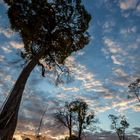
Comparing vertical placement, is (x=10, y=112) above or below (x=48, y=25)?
below

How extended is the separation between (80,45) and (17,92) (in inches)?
335

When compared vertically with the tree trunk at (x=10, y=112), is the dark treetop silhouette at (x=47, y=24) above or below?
above

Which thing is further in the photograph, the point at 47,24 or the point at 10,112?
the point at 47,24

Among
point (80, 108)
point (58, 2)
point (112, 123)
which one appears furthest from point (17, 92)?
point (112, 123)

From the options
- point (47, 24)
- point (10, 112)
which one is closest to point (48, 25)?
point (47, 24)

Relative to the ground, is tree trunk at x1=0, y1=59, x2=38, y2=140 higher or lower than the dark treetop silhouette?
lower

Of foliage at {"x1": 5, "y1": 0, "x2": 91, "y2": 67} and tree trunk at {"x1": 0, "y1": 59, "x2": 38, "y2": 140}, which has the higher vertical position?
foliage at {"x1": 5, "y1": 0, "x2": 91, "y2": 67}

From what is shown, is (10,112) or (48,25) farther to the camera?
(48,25)

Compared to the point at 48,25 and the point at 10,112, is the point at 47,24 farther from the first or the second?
the point at 10,112

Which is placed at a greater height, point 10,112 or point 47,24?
point 47,24

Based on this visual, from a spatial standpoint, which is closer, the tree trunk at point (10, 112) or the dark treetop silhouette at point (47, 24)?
the tree trunk at point (10, 112)

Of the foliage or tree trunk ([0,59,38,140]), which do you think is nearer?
tree trunk ([0,59,38,140])

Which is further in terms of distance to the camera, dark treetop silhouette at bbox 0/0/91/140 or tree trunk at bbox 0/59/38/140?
dark treetop silhouette at bbox 0/0/91/140

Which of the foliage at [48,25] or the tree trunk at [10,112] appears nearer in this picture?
the tree trunk at [10,112]
